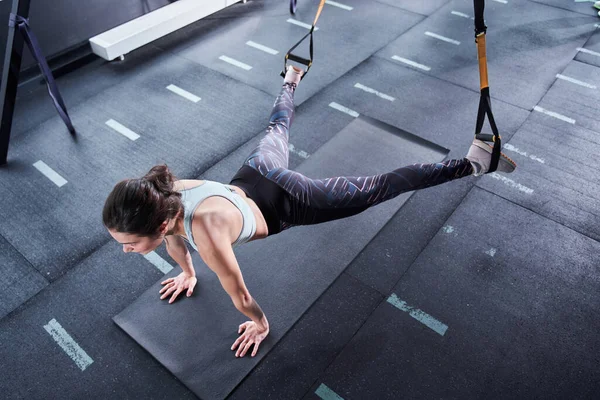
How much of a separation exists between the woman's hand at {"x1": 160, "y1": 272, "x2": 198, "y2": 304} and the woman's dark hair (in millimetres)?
897

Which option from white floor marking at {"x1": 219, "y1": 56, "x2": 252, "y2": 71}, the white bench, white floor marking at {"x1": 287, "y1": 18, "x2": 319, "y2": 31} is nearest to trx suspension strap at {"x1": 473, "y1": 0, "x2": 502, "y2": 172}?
white floor marking at {"x1": 219, "y1": 56, "x2": 252, "y2": 71}

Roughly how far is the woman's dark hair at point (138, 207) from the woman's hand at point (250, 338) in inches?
32.2

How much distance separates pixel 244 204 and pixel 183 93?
7.74ft

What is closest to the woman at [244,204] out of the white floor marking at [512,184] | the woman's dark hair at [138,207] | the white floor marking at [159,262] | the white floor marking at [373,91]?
the woman's dark hair at [138,207]

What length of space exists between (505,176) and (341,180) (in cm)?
151

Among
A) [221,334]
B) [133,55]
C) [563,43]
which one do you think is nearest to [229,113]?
[133,55]

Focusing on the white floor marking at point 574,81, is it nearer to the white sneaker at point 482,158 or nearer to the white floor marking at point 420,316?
the white sneaker at point 482,158

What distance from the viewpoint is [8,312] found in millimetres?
2418

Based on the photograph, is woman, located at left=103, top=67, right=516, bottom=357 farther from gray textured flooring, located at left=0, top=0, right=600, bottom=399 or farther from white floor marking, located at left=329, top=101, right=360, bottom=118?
white floor marking, located at left=329, top=101, right=360, bottom=118

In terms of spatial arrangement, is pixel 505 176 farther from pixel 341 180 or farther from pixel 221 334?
pixel 221 334

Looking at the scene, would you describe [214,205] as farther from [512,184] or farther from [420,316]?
[512,184]

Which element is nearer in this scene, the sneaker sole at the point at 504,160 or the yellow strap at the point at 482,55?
the yellow strap at the point at 482,55

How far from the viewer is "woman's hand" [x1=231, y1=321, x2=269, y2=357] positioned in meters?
2.17

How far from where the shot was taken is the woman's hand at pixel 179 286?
95.3 inches
